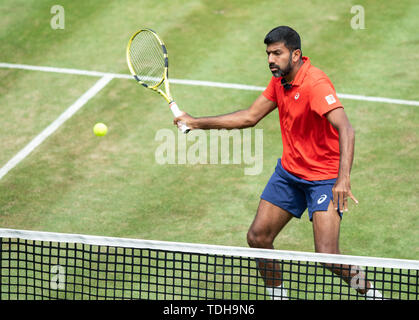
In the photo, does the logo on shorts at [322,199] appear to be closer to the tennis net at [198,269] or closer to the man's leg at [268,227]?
the man's leg at [268,227]

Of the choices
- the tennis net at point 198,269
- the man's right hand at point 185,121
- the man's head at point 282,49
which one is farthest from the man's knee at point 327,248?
the man's right hand at point 185,121

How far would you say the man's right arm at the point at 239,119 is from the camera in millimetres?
8102

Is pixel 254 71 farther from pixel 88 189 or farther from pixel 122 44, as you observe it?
pixel 88 189

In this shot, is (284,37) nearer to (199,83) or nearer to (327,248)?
(327,248)

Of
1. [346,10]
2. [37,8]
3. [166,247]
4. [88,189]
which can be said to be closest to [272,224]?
[166,247]

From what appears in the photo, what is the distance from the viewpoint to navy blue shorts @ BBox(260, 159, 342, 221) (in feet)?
24.9

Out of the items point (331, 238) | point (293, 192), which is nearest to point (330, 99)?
point (293, 192)

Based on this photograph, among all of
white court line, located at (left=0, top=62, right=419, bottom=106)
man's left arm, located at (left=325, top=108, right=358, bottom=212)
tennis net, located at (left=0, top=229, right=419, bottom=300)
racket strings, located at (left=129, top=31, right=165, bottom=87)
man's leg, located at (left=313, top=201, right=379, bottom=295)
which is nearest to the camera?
tennis net, located at (left=0, top=229, right=419, bottom=300)

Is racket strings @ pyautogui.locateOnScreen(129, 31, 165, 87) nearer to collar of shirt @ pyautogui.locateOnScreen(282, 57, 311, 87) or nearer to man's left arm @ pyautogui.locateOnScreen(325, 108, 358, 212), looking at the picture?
collar of shirt @ pyautogui.locateOnScreen(282, 57, 311, 87)
